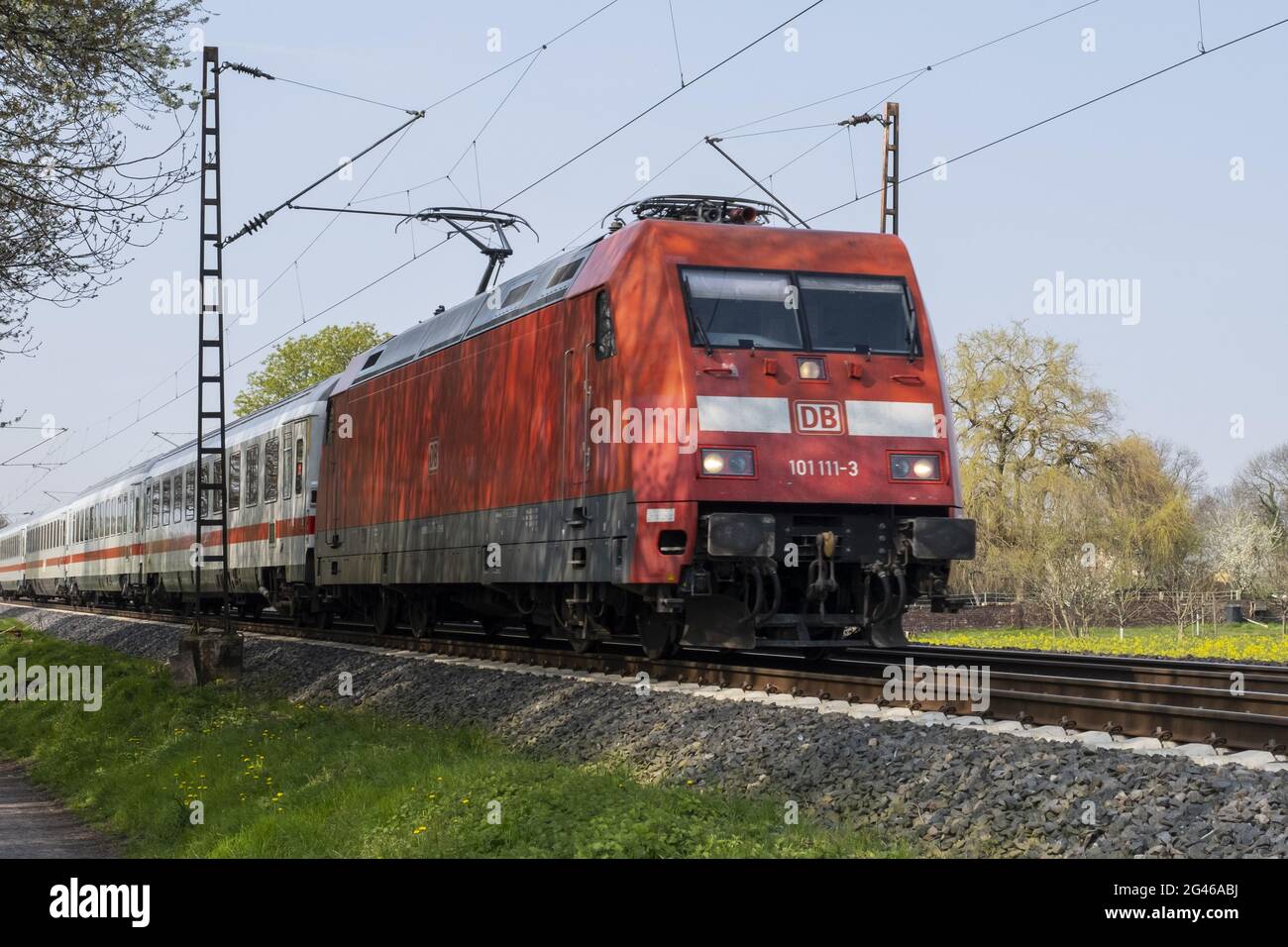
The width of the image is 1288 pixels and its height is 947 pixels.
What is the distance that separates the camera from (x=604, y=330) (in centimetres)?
1324

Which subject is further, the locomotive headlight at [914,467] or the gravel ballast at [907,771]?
the locomotive headlight at [914,467]

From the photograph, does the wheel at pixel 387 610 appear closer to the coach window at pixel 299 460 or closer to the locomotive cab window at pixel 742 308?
the coach window at pixel 299 460

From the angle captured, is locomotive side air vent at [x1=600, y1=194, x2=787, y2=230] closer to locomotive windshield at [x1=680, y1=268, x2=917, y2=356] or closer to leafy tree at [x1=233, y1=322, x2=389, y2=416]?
locomotive windshield at [x1=680, y1=268, x2=917, y2=356]

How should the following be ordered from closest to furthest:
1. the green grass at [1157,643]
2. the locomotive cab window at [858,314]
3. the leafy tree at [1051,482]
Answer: the locomotive cab window at [858,314] → the green grass at [1157,643] → the leafy tree at [1051,482]

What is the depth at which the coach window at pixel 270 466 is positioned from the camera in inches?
1004

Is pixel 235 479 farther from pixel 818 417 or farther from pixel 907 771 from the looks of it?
pixel 907 771

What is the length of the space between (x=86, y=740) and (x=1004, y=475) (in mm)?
33995

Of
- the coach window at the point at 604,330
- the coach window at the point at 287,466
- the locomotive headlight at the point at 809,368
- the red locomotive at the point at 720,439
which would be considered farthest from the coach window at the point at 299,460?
the locomotive headlight at the point at 809,368

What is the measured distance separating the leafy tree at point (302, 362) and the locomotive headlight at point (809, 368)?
2152 inches

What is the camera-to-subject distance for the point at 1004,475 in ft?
147

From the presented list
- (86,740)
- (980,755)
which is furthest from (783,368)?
→ (86,740)

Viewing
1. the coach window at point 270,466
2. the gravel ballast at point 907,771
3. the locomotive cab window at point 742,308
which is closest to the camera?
the gravel ballast at point 907,771

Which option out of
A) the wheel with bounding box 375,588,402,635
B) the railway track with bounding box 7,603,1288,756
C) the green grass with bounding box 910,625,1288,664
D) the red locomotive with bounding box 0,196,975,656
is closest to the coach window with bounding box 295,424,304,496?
the wheel with bounding box 375,588,402,635
